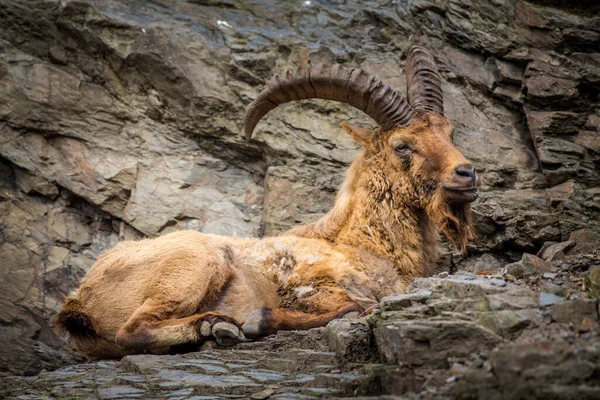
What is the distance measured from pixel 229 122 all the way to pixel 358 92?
2.40 meters

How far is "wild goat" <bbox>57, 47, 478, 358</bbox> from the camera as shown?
6.05 meters

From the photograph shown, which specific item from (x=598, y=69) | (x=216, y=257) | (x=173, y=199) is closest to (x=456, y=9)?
(x=598, y=69)

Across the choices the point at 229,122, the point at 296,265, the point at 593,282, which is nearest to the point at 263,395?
the point at 593,282

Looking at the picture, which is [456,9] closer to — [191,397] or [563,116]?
[563,116]

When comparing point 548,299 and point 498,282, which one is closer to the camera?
point 548,299

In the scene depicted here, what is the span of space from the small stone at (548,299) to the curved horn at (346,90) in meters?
3.81

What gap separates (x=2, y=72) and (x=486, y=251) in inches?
271

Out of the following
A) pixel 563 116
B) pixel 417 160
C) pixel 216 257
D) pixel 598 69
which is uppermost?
pixel 598 69

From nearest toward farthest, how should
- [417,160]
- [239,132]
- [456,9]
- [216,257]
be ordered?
[216,257] → [417,160] → [239,132] → [456,9]

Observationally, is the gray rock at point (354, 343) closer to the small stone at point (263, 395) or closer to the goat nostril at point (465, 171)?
the small stone at point (263, 395)

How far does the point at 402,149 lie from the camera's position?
7535 mm

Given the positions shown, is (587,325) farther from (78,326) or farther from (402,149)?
(78,326)

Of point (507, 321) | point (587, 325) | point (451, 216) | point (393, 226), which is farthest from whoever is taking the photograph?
point (393, 226)

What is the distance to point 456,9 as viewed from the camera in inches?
394
